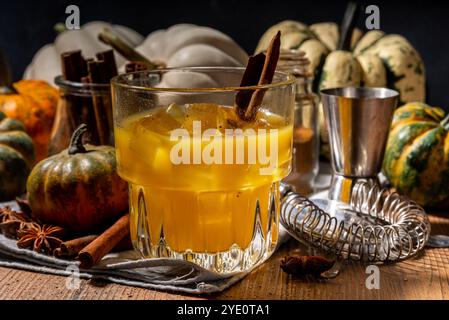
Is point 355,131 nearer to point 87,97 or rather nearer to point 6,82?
point 87,97

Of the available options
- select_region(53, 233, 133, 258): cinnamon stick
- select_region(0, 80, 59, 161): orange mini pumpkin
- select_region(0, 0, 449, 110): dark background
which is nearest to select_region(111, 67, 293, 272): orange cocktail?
select_region(53, 233, 133, 258): cinnamon stick

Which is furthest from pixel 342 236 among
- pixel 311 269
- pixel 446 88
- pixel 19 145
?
pixel 446 88

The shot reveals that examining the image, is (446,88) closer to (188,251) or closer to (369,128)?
(369,128)

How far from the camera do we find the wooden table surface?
109 centimetres

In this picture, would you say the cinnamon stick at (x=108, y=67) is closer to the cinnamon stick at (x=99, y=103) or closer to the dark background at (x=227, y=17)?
the cinnamon stick at (x=99, y=103)

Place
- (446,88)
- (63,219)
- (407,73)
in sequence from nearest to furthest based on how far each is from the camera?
(63,219)
(407,73)
(446,88)

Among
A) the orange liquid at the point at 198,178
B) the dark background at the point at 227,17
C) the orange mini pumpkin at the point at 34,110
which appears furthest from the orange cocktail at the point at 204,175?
the dark background at the point at 227,17

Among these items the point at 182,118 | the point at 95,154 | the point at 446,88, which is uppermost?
the point at 182,118

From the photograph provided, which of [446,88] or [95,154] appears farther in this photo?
[446,88]

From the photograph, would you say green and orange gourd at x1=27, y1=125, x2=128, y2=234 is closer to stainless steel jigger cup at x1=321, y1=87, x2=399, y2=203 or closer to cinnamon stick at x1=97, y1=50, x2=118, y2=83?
cinnamon stick at x1=97, y1=50, x2=118, y2=83

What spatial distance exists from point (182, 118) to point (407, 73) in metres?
1.03

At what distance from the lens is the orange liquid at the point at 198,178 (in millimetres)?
1078

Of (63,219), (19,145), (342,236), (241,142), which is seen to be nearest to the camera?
(241,142)

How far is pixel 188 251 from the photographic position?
1.12 m
